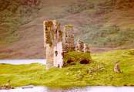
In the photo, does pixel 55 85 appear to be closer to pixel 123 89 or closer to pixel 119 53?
pixel 123 89

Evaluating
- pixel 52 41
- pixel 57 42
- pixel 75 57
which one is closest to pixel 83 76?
pixel 75 57

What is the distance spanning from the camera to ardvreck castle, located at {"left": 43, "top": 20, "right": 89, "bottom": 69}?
97.2 m

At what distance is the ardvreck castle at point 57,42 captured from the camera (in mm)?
97250

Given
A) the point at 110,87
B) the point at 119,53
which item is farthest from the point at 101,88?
the point at 119,53

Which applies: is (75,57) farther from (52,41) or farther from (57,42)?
(52,41)

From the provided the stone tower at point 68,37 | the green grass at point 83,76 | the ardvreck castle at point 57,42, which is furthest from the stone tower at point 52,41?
the green grass at point 83,76

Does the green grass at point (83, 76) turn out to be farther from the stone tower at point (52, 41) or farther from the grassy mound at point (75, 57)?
the stone tower at point (52, 41)

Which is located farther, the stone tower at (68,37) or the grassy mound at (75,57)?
the stone tower at (68,37)

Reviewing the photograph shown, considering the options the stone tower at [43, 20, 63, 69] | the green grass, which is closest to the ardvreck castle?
the stone tower at [43, 20, 63, 69]

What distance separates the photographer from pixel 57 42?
9825cm

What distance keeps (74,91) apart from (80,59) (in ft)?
57.8

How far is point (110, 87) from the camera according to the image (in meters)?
84.0

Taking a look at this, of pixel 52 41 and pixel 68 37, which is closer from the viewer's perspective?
pixel 68 37

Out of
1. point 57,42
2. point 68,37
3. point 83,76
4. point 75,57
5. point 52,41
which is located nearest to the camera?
point 83,76
